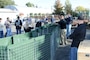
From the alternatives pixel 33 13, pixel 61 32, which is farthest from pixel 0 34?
pixel 33 13

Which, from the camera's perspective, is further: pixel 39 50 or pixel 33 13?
pixel 33 13

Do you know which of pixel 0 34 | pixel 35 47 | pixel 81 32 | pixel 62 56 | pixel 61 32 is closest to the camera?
pixel 35 47

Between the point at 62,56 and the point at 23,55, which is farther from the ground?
the point at 23,55

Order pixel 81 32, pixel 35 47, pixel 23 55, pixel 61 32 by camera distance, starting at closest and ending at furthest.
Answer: pixel 23 55 < pixel 35 47 < pixel 81 32 < pixel 61 32

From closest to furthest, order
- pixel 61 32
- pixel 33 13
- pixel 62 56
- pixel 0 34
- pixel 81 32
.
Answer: pixel 81 32, pixel 62 56, pixel 61 32, pixel 0 34, pixel 33 13

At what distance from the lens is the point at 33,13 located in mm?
79250

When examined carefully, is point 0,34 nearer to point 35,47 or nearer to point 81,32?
point 81,32

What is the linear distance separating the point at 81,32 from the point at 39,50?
4.27 metres

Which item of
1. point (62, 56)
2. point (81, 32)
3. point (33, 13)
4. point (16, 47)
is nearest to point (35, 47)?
point (16, 47)

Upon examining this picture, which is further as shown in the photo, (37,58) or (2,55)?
(37,58)

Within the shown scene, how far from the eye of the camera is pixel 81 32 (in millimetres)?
10500

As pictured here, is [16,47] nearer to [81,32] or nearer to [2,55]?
[2,55]

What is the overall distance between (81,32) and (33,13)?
6913 centimetres

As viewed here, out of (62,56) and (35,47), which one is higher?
(35,47)
